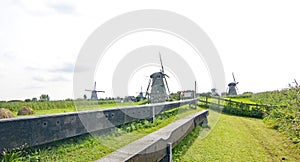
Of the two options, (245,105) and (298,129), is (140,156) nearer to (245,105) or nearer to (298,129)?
(298,129)

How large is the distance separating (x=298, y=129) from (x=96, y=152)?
594cm

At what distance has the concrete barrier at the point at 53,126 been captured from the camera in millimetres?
6062

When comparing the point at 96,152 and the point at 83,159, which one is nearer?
the point at 83,159

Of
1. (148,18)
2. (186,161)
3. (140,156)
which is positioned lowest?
(186,161)

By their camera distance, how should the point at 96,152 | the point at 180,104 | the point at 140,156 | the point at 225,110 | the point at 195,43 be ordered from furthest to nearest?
1. the point at 225,110
2. the point at 180,104
3. the point at 195,43
4. the point at 96,152
5. the point at 140,156

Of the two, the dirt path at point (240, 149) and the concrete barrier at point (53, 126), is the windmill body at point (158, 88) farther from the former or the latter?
the dirt path at point (240, 149)

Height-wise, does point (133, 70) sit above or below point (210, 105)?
above

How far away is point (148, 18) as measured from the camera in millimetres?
21391

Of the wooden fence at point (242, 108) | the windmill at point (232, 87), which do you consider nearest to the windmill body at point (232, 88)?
the windmill at point (232, 87)

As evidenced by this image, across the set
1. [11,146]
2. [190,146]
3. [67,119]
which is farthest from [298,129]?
[11,146]

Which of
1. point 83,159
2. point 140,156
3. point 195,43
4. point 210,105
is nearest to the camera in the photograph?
point 140,156

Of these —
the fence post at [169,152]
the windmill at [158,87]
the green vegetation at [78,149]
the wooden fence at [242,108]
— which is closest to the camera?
the fence post at [169,152]

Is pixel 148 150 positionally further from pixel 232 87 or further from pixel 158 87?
pixel 232 87

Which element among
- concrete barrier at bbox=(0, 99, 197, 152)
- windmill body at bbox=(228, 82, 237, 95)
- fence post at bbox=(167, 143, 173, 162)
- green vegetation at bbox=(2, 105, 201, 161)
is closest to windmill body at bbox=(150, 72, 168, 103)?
windmill body at bbox=(228, 82, 237, 95)
